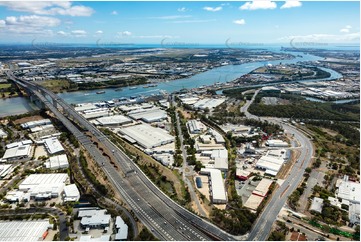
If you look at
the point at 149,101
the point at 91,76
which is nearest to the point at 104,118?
the point at 149,101

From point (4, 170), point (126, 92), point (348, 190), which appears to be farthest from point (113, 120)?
point (348, 190)

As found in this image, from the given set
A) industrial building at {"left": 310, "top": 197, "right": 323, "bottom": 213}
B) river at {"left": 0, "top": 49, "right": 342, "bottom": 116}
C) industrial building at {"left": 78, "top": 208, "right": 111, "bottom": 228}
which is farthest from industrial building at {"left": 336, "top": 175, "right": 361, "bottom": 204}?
river at {"left": 0, "top": 49, "right": 342, "bottom": 116}

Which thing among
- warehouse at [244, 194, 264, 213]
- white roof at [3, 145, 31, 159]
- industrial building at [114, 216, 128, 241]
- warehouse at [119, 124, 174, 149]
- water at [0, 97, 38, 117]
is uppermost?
white roof at [3, 145, 31, 159]

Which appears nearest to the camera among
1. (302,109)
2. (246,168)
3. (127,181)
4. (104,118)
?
(127,181)

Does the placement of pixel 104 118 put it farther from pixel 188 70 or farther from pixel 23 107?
A: pixel 188 70

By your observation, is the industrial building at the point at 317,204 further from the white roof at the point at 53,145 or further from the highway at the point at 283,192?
the white roof at the point at 53,145

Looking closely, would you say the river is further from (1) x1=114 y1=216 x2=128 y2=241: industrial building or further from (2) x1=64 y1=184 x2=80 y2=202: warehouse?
(1) x1=114 y1=216 x2=128 y2=241: industrial building
